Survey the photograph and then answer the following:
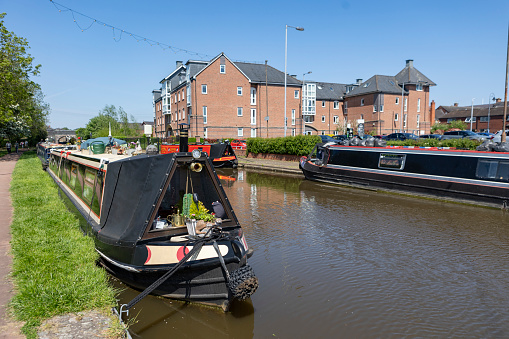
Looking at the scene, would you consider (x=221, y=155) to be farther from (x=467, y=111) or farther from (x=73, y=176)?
(x=467, y=111)

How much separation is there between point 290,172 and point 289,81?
103 feet

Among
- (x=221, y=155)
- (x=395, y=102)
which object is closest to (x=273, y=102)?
(x=395, y=102)

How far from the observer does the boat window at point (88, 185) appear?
27.2 ft

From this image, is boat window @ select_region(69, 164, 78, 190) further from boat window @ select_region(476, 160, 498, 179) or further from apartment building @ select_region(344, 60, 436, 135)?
apartment building @ select_region(344, 60, 436, 135)

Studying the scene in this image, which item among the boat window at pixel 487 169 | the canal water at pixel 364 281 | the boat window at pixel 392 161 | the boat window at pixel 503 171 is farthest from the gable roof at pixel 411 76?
the canal water at pixel 364 281

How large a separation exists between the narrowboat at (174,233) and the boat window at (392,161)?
37.4 ft

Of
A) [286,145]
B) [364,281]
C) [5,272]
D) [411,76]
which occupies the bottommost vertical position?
[364,281]

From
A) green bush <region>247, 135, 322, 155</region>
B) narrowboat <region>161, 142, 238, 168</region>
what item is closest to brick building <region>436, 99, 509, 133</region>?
green bush <region>247, 135, 322, 155</region>

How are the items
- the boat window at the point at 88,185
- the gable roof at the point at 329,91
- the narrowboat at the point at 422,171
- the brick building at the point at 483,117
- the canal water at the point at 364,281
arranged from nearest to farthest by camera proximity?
the canal water at the point at 364,281 < the boat window at the point at 88,185 < the narrowboat at the point at 422,171 < the gable roof at the point at 329,91 < the brick building at the point at 483,117

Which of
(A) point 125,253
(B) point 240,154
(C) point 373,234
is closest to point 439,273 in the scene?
(C) point 373,234

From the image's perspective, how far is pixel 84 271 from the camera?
5.70m

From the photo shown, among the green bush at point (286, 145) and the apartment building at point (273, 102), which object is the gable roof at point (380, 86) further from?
the green bush at point (286, 145)

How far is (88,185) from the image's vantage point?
28.5ft

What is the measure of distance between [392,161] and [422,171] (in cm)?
151
